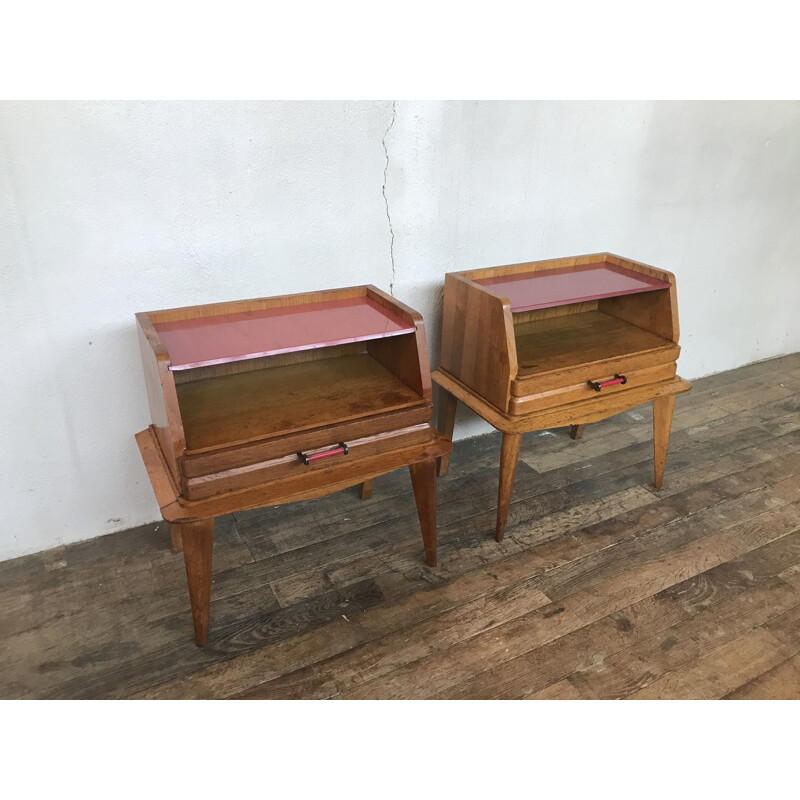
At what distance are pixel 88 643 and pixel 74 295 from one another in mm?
954

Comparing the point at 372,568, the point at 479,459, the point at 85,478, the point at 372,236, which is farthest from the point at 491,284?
the point at 85,478

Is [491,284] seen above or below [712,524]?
above

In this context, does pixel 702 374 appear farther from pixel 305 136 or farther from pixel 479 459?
pixel 305 136

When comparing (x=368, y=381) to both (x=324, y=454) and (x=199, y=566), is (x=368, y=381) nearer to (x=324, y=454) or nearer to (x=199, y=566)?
(x=324, y=454)

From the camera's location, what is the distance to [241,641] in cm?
183

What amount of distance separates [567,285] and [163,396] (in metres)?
1.41

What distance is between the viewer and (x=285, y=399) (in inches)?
75.1

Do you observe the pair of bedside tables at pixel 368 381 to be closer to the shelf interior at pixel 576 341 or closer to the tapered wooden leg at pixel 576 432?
the shelf interior at pixel 576 341

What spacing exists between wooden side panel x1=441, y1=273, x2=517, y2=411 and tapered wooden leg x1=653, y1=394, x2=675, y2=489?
2.11 ft

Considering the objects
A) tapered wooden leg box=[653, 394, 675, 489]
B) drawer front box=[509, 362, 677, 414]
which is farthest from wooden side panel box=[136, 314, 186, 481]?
tapered wooden leg box=[653, 394, 675, 489]

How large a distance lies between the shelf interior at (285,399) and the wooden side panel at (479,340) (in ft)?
1.04

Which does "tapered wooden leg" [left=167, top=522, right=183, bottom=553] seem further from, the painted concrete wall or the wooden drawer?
the wooden drawer

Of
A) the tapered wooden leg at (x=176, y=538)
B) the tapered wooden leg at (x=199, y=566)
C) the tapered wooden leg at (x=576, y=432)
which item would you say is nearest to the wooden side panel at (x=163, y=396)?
the tapered wooden leg at (x=199, y=566)

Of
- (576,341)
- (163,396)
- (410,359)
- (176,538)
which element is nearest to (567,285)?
(576,341)
